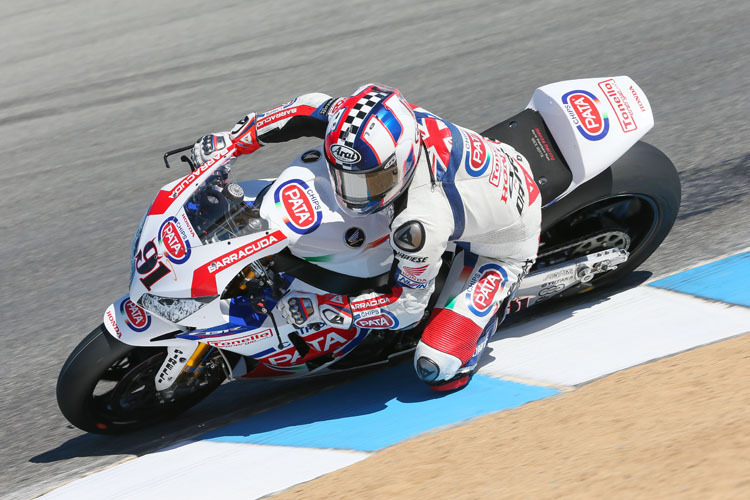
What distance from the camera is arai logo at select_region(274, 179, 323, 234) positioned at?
162 inches

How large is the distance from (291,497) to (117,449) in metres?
1.32

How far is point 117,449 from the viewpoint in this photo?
4574 millimetres

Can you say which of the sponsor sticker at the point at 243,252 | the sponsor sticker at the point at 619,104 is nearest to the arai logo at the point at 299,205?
the sponsor sticker at the point at 243,252

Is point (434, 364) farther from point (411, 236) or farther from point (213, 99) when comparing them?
point (213, 99)

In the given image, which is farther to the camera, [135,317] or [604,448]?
[135,317]

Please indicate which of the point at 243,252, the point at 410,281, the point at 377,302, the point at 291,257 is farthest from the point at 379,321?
the point at 243,252

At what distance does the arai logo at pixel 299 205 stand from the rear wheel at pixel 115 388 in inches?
41.6

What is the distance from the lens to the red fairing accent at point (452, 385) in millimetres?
4570

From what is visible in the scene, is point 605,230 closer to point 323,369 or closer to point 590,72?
point 323,369

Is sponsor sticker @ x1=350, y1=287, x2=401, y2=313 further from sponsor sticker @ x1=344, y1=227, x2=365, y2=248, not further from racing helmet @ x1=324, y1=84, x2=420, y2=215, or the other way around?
racing helmet @ x1=324, y1=84, x2=420, y2=215

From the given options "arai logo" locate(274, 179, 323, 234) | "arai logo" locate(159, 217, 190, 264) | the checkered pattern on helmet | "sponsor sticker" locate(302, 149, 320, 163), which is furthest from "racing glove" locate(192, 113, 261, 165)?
the checkered pattern on helmet

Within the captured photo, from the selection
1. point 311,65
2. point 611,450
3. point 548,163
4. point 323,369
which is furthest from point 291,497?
point 311,65

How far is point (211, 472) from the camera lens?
13.6 feet

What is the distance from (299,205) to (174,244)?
0.62 meters
